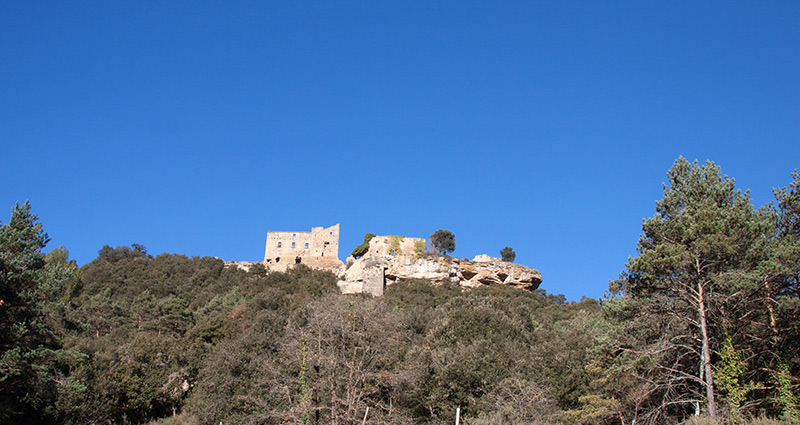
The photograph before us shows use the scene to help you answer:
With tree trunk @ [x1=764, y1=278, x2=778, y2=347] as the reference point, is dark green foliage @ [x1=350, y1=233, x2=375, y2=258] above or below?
above

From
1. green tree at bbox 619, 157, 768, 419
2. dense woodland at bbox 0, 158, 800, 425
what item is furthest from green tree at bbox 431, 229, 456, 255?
green tree at bbox 619, 157, 768, 419

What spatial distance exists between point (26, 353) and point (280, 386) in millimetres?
8892

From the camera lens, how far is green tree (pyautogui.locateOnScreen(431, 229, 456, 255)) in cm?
6625

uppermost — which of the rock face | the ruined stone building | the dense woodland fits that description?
the ruined stone building

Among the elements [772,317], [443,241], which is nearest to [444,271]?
[443,241]

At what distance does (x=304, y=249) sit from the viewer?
208 ft

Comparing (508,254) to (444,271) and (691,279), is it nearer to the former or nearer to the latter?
(444,271)

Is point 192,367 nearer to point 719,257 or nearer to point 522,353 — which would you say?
point 522,353

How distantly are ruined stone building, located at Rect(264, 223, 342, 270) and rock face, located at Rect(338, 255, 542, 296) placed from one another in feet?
16.8

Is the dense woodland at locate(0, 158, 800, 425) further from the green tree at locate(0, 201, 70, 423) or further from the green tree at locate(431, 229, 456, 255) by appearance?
the green tree at locate(431, 229, 456, 255)

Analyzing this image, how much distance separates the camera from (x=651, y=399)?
1981 cm

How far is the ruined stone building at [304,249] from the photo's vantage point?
206ft

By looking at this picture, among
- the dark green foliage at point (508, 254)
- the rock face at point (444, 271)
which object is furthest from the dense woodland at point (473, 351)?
→ the dark green foliage at point (508, 254)

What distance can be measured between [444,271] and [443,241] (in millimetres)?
9496
